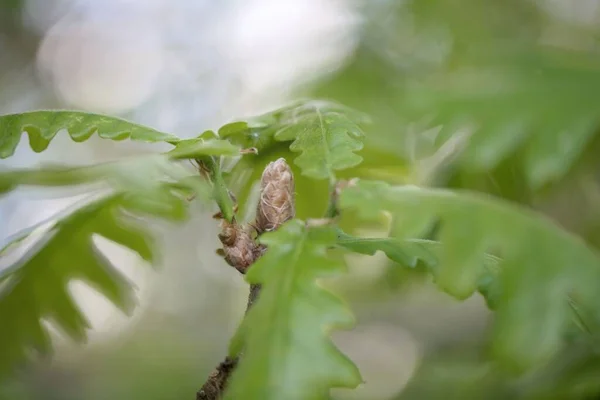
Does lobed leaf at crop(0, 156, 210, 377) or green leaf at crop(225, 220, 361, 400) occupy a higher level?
lobed leaf at crop(0, 156, 210, 377)

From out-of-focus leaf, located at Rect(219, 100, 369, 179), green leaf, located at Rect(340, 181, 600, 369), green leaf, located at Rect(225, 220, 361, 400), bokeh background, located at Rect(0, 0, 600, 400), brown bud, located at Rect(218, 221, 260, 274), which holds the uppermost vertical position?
bokeh background, located at Rect(0, 0, 600, 400)

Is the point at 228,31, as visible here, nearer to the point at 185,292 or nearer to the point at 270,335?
the point at 185,292

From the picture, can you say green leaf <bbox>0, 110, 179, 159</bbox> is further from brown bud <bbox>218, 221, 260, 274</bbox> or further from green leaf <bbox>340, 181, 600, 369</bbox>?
green leaf <bbox>340, 181, 600, 369</bbox>

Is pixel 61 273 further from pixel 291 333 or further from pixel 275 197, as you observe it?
pixel 291 333

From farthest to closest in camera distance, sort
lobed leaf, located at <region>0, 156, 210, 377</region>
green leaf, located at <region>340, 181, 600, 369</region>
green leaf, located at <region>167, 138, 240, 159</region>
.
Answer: lobed leaf, located at <region>0, 156, 210, 377</region> < green leaf, located at <region>167, 138, 240, 159</region> < green leaf, located at <region>340, 181, 600, 369</region>

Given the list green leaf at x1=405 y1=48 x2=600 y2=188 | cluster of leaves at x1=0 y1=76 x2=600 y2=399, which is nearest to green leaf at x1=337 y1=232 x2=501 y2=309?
cluster of leaves at x1=0 y1=76 x2=600 y2=399

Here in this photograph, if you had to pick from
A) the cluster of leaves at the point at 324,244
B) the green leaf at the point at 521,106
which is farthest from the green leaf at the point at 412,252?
the green leaf at the point at 521,106
